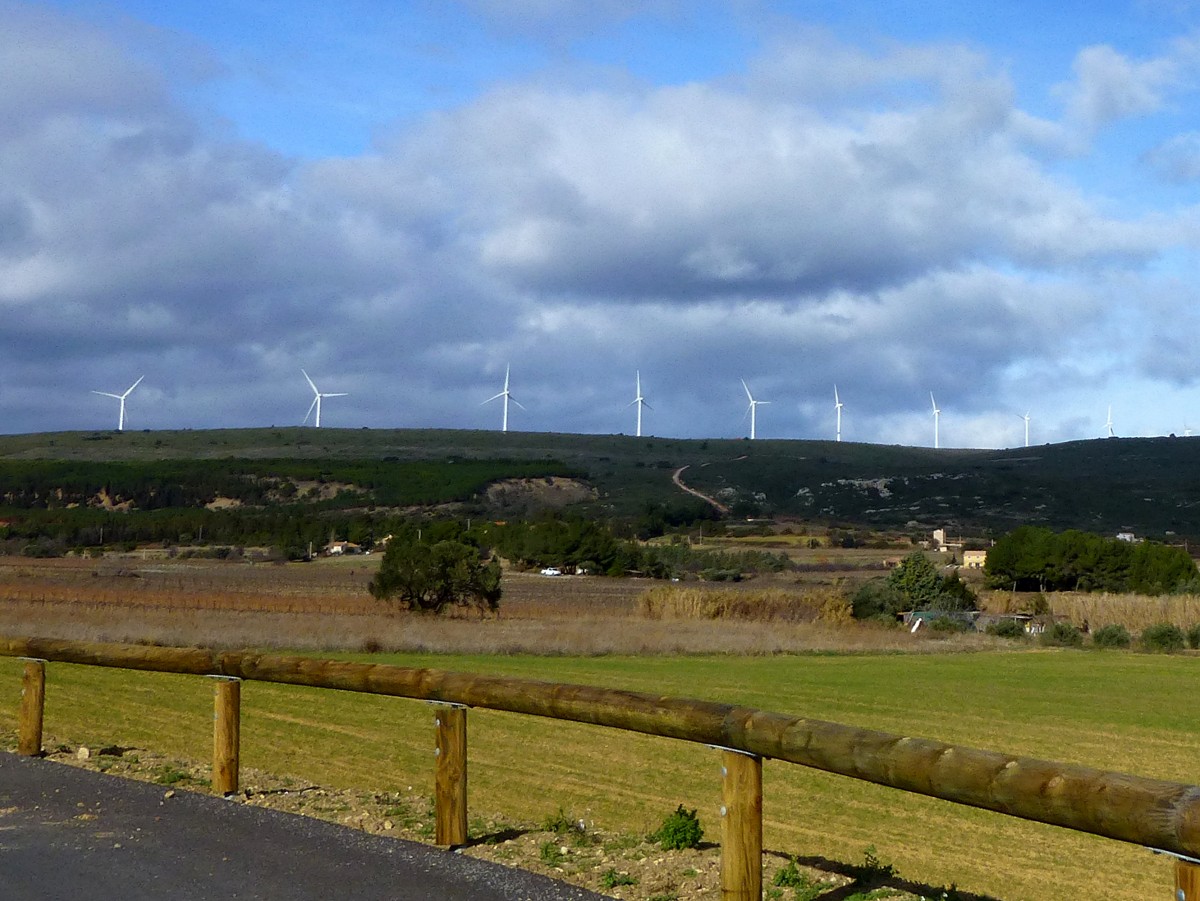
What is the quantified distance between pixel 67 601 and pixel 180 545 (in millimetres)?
58433

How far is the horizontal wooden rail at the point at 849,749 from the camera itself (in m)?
4.61

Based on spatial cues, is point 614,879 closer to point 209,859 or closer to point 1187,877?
point 209,859

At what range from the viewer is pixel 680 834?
8.12 m

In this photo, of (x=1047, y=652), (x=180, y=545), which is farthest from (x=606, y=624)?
(x=180, y=545)

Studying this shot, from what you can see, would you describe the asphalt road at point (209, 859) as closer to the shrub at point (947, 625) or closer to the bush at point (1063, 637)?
the bush at point (1063, 637)

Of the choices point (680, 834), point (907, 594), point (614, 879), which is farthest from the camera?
point (907, 594)

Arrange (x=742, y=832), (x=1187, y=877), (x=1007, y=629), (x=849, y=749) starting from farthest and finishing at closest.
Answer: (x=1007, y=629), (x=742, y=832), (x=849, y=749), (x=1187, y=877)

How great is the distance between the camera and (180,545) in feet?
339

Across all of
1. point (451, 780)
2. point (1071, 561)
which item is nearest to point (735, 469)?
point (1071, 561)

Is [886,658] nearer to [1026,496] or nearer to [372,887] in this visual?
[372,887]

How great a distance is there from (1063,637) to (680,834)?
161 feet

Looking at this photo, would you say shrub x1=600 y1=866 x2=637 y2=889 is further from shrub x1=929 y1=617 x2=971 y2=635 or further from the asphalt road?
shrub x1=929 y1=617 x2=971 y2=635

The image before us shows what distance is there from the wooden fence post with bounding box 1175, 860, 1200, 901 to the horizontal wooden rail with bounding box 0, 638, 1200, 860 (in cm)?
7

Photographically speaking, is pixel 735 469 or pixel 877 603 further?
pixel 735 469
